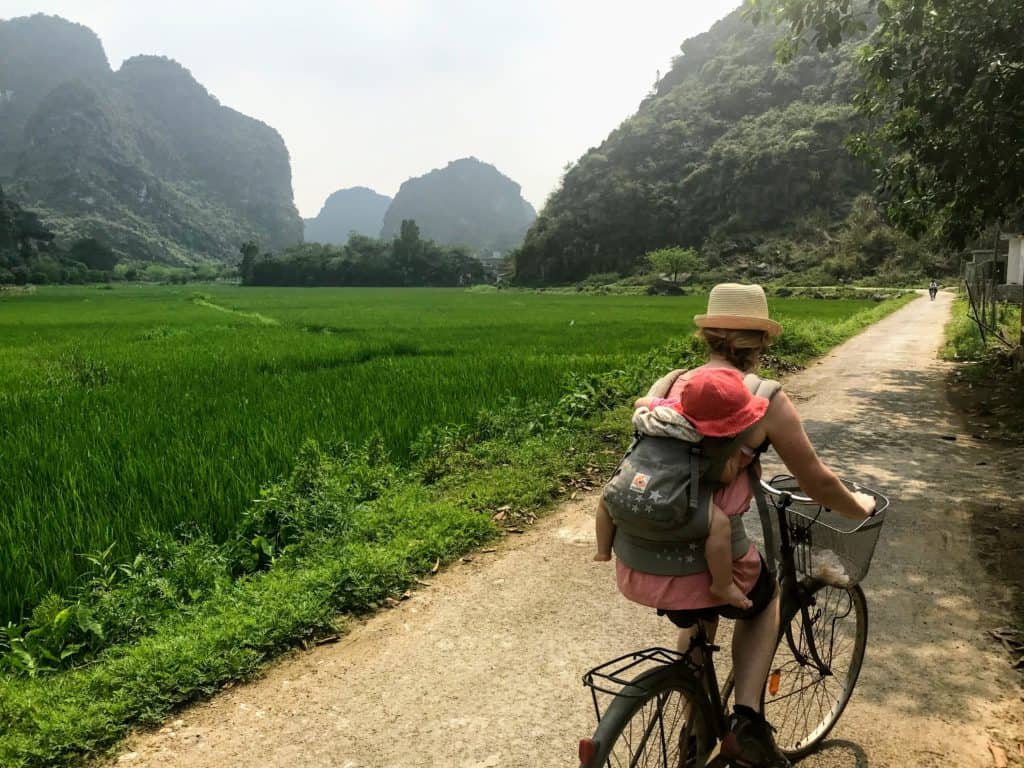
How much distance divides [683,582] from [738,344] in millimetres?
655

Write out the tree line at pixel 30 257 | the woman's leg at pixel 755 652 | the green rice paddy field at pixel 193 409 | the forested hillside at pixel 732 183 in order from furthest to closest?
the forested hillside at pixel 732 183 → the tree line at pixel 30 257 → the green rice paddy field at pixel 193 409 → the woman's leg at pixel 755 652

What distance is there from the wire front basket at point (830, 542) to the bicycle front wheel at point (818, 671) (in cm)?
28

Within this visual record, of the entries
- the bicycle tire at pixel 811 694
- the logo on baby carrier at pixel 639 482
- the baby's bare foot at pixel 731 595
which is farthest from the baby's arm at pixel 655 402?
the bicycle tire at pixel 811 694

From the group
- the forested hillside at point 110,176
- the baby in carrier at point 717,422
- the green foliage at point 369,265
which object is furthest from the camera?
the forested hillside at point 110,176

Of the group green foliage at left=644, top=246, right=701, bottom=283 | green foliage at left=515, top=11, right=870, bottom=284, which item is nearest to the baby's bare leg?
green foliage at left=644, top=246, right=701, bottom=283

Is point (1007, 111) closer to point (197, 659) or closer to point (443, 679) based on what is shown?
point (443, 679)

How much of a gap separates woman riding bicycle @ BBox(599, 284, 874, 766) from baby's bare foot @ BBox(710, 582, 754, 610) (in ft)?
0.08

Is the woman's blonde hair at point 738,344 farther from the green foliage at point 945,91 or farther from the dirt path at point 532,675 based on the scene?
the green foliage at point 945,91

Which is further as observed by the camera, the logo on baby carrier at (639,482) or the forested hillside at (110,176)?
the forested hillside at (110,176)

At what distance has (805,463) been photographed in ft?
6.00

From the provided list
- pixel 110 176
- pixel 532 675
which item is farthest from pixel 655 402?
pixel 110 176

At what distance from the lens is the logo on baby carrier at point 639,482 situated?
1.63m

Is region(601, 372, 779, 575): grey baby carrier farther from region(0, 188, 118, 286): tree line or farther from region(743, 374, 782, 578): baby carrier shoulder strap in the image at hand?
region(0, 188, 118, 286): tree line

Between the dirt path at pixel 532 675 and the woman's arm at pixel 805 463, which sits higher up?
the woman's arm at pixel 805 463
